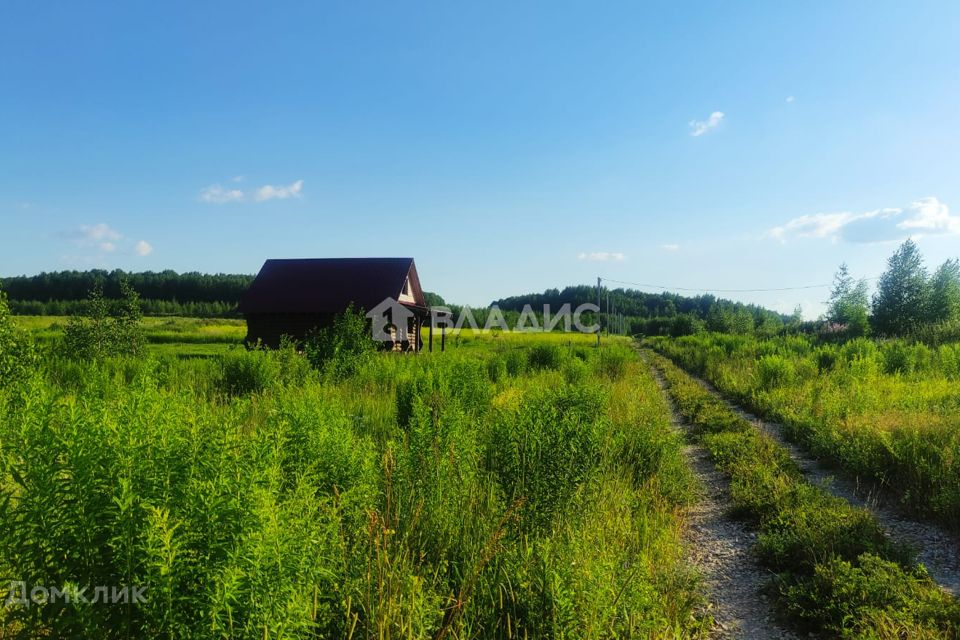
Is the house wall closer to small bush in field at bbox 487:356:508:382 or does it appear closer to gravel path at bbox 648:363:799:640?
→ small bush in field at bbox 487:356:508:382

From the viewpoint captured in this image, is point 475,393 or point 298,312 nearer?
point 475,393

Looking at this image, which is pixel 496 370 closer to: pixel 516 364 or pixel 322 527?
pixel 516 364

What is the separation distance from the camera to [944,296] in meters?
29.1

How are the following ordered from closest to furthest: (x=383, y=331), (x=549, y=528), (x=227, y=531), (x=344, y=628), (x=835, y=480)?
(x=227, y=531)
(x=344, y=628)
(x=549, y=528)
(x=835, y=480)
(x=383, y=331)

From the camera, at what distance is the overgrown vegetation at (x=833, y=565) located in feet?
10.2

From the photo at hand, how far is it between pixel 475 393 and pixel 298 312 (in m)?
18.0

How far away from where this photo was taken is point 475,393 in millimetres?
8789

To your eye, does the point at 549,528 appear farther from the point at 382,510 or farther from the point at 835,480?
the point at 835,480

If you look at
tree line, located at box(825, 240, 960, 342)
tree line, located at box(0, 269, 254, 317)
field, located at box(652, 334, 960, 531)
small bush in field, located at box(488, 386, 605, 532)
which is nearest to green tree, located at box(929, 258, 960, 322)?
tree line, located at box(825, 240, 960, 342)

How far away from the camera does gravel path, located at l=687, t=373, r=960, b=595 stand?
3933 millimetres

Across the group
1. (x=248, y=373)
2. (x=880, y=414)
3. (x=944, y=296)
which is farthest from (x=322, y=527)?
(x=944, y=296)

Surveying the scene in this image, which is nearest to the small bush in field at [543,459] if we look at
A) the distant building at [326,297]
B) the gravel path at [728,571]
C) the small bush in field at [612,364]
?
the gravel path at [728,571]

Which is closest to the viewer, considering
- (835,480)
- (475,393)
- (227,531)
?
(227,531)

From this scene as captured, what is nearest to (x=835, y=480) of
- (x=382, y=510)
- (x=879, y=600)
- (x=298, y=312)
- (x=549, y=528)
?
(x=879, y=600)
